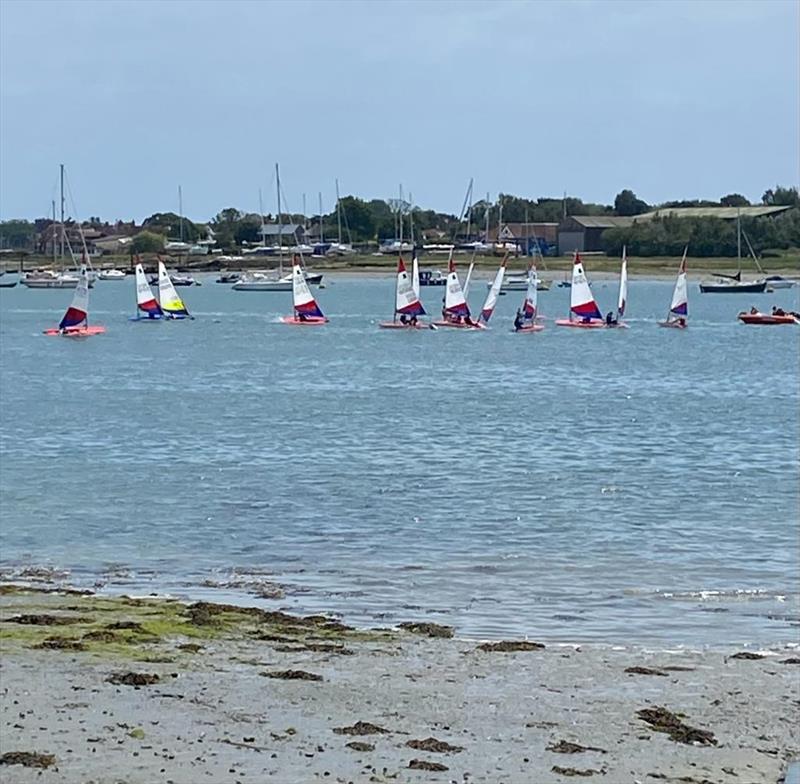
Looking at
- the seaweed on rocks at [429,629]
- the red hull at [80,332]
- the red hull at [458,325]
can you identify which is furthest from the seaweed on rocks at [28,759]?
the red hull at [458,325]

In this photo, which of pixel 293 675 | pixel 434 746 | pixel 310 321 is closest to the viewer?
pixel 434 746

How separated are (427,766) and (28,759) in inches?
112

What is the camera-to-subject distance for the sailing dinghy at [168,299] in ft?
309

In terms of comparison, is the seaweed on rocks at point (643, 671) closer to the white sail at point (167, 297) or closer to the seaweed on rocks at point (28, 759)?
the seaweed on rocks at point (28, 759)

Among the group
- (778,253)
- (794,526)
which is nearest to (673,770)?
(794,526)

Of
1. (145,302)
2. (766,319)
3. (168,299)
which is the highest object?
(168,299)

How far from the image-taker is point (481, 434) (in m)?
43.9

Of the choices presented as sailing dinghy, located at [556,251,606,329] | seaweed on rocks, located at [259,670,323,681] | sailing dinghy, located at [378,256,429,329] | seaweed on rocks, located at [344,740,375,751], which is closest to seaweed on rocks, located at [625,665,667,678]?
seaweed on rocks, located at [259,670,323,681]

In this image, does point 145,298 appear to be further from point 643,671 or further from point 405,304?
point 643,671

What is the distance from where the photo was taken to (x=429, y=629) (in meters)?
18.6

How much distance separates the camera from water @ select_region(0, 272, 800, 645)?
70.5 ft

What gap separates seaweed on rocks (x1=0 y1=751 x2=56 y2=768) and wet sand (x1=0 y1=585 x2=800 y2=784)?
0.08 feet

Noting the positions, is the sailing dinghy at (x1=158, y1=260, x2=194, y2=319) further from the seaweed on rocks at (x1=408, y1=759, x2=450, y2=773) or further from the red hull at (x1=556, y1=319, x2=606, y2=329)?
the seaweed on rocks at (x1=408, y1=759, x2=450, y2=773)

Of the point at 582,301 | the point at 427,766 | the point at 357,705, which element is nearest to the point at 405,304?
the point at 582,301
